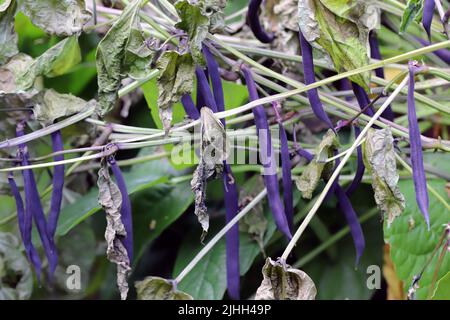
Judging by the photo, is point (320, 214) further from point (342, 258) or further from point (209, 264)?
point (209, 264)

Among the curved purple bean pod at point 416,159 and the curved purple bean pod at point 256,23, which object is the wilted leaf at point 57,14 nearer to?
the curved purple bean pod at point 256,23

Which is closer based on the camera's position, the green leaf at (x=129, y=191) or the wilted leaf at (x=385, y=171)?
the wilted leaf at (x=385, y=171)

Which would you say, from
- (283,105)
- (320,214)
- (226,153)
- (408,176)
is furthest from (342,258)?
(226,153)

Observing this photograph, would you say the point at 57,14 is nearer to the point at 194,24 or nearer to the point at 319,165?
the point at 194,24

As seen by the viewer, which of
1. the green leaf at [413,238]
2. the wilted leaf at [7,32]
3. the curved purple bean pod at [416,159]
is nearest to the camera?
the curved purple bean pod at [416,159]

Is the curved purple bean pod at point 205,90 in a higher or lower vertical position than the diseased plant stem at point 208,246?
higher

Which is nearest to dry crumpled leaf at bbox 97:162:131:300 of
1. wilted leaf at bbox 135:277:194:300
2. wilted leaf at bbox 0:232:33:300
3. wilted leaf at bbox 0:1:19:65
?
wilted leaf at bbox 135:277:194:300

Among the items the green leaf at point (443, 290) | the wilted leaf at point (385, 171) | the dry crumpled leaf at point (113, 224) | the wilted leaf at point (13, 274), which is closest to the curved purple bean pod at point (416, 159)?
the wilted leaf at point (385, 171)

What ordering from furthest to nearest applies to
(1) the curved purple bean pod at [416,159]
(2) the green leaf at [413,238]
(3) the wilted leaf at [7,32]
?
(2) the green leaf at [413,238]
(3) the wilted leaf at [7,32]
(1) the curved purple bean pod at [416,159]
